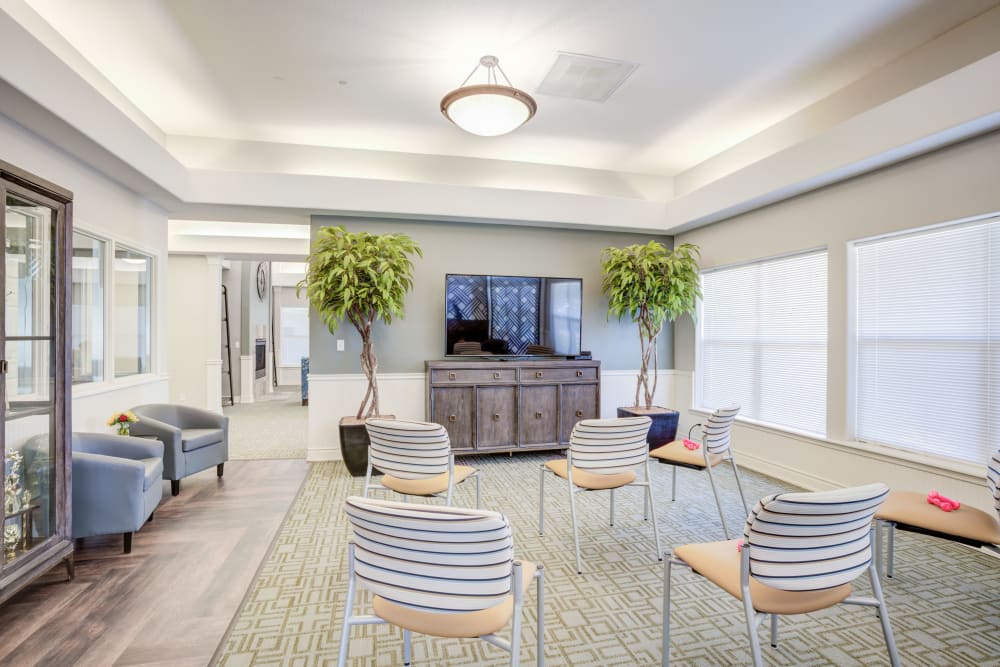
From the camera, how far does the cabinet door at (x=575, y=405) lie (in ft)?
16.6

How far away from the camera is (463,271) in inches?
207

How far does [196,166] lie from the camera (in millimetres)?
4773

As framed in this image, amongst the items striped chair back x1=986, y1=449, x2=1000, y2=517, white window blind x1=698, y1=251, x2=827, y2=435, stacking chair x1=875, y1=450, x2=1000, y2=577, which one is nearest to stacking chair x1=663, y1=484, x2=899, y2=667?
stacking chair x1=875, y1=450, x2=1000, y2=577

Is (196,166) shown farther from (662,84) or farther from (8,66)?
(662,84)

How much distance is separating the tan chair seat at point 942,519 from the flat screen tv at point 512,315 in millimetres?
3155

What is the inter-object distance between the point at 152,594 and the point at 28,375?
1197 millimetres

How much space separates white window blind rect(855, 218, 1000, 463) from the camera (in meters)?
2.98

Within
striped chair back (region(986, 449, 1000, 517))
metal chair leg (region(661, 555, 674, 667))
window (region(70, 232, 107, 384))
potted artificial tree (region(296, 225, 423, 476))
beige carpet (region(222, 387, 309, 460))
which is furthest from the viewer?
beige carpet (region(222, 387, 309, 460))

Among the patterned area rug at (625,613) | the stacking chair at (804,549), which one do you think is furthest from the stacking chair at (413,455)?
the stacking chair at (804,549)

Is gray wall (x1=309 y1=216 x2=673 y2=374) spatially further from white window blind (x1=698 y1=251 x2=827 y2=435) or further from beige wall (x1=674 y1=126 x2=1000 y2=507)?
beige wall (x1=674 y1=126 x2=1000 y2=507)

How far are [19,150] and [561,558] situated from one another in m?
3.84

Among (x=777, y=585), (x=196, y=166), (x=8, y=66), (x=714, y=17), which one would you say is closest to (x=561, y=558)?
(x=777, y=585)

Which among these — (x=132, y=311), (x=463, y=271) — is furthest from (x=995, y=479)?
(x=132, y=311)

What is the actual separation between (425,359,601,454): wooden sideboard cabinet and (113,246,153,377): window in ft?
8.34
